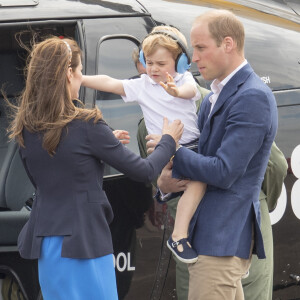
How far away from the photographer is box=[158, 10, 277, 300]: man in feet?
10.4

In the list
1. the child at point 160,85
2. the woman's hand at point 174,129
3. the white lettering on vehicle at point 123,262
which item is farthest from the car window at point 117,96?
the woman's hand at point 174,129

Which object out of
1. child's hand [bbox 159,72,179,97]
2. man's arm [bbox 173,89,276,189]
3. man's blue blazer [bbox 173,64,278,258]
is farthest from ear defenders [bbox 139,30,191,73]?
man's arm [bbox 173,89,276,189]

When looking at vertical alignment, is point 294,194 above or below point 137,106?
below

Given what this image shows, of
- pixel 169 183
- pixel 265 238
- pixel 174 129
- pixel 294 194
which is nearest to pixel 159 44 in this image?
pixel 174 129

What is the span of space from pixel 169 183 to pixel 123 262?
2.25 feet

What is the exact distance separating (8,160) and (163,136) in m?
2.16

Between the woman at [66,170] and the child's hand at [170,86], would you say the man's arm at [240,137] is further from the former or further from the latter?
the child's hand at [170,86]

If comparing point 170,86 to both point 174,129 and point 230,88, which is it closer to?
point 174,129

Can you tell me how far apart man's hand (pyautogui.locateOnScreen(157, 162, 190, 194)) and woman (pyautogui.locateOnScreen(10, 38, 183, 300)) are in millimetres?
232

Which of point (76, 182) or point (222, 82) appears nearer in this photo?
point (76, 182)

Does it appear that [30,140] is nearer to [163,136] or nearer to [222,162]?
[163,136]

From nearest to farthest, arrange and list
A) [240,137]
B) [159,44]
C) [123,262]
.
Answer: [240,137], [159,44], [123,262]

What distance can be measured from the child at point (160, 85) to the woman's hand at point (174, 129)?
16 cm

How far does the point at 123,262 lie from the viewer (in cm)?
399
